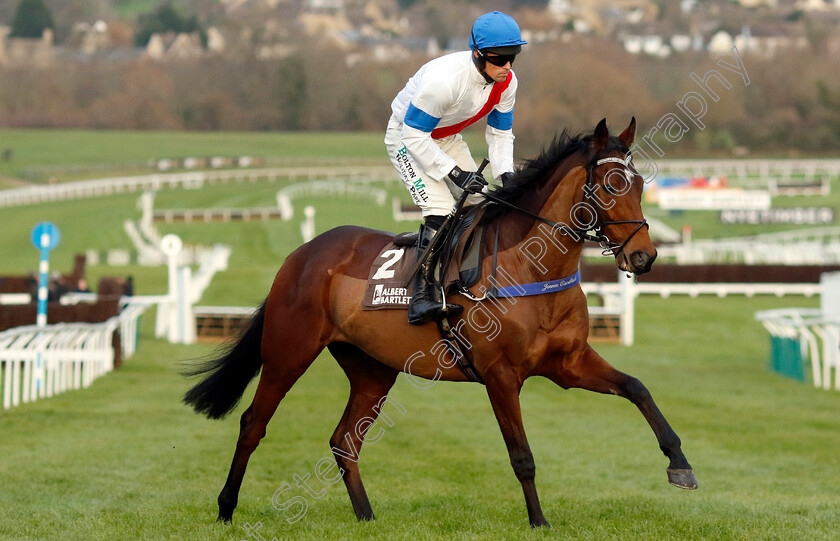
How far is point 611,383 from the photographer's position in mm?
5129

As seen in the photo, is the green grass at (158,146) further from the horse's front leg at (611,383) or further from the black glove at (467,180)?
the horse's front leg at (611,383)

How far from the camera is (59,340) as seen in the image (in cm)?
1191

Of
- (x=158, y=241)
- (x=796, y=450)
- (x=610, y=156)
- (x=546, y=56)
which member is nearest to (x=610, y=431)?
(x=796, y=450)

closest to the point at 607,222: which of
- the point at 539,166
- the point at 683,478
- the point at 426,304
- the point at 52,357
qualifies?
the point at 539,166

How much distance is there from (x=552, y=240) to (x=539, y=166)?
0.39 meters

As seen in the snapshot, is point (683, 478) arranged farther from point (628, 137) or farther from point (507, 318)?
point (628, 137)

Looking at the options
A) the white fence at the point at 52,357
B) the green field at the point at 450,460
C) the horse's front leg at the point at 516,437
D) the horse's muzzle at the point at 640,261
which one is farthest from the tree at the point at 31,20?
the horse's muzzle at the point at 640,261

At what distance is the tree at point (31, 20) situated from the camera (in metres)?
118

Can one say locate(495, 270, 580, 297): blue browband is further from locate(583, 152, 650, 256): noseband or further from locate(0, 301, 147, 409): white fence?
locate(0, 301, 147, 409): white fence

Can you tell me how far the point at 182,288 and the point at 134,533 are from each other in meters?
12.7

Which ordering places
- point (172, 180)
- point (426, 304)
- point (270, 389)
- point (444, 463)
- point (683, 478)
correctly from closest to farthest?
point (683, 478), point (426, 304), point (270, 389), point (444, 463), point (172, 180)

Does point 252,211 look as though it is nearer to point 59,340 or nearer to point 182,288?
point 182,288

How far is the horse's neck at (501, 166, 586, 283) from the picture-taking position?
519 centimetres

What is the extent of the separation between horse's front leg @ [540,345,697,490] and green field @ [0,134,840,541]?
43cm
